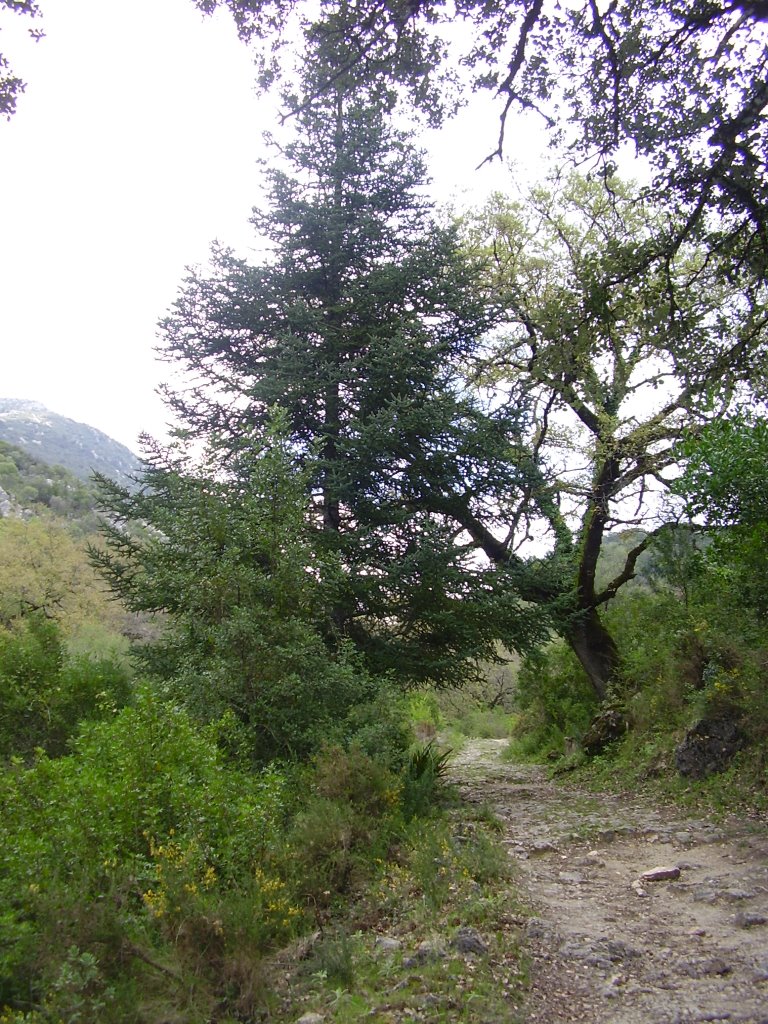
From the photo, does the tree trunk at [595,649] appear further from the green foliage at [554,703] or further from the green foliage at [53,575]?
the green foliage at [53,575]

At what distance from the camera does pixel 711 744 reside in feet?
27.2

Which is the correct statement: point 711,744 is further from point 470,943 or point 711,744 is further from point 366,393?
point 366,393

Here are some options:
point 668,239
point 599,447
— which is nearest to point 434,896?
point 668,239

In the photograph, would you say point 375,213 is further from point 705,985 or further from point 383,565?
point 705,985

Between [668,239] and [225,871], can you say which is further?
[668,239]

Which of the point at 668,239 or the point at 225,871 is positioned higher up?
the point at 668,239


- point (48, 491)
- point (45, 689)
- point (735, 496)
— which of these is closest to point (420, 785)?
point (735, 496)

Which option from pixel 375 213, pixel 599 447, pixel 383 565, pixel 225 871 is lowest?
pixel 225 871

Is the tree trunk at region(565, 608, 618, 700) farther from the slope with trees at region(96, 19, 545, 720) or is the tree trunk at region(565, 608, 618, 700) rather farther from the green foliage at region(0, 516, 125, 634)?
the green foliage at region(0, 516, 125, 634)

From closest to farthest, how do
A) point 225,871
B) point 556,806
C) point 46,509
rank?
1. point 225,871
2. point 556,806
3. point 46,509

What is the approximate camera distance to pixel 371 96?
7906 millimetres

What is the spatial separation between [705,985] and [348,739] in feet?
12.4

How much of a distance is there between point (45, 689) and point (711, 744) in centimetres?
893

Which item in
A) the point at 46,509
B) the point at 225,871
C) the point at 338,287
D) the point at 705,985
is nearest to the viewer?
the point at 705,985
